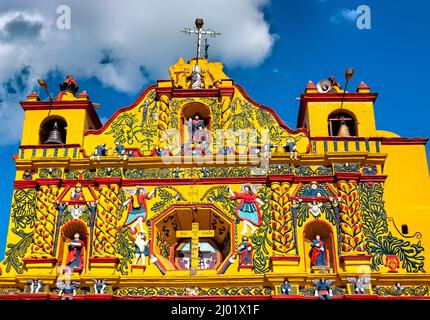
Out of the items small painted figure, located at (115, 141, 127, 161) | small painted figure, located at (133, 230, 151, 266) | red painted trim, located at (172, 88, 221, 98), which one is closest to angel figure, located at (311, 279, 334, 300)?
small painted figure, located at (133, 230, 151, 266)

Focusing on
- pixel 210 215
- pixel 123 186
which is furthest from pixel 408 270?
pixel 123 186

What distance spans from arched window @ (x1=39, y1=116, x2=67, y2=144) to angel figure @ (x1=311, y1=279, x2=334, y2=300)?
675 centimetres

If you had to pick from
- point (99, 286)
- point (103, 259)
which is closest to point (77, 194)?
point (103, 259)

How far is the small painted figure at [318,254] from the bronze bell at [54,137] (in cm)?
633

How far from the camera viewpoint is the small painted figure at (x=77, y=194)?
50.9 feet

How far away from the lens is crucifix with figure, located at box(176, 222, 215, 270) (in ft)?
50.0

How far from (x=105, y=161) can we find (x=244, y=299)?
177 inches

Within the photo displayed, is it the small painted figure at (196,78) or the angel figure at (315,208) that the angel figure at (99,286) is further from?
the small painted figure at (196,78)

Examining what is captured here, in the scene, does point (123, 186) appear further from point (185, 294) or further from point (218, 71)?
point (218, 71)

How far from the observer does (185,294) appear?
14.4m

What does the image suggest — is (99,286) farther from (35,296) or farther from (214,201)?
(214,201)

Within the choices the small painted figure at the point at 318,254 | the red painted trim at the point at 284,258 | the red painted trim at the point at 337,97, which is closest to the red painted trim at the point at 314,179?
the small painted figure at the point at 318,254

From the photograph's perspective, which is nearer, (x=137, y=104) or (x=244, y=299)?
(x=244, y=299)

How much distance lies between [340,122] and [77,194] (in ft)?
20.9
